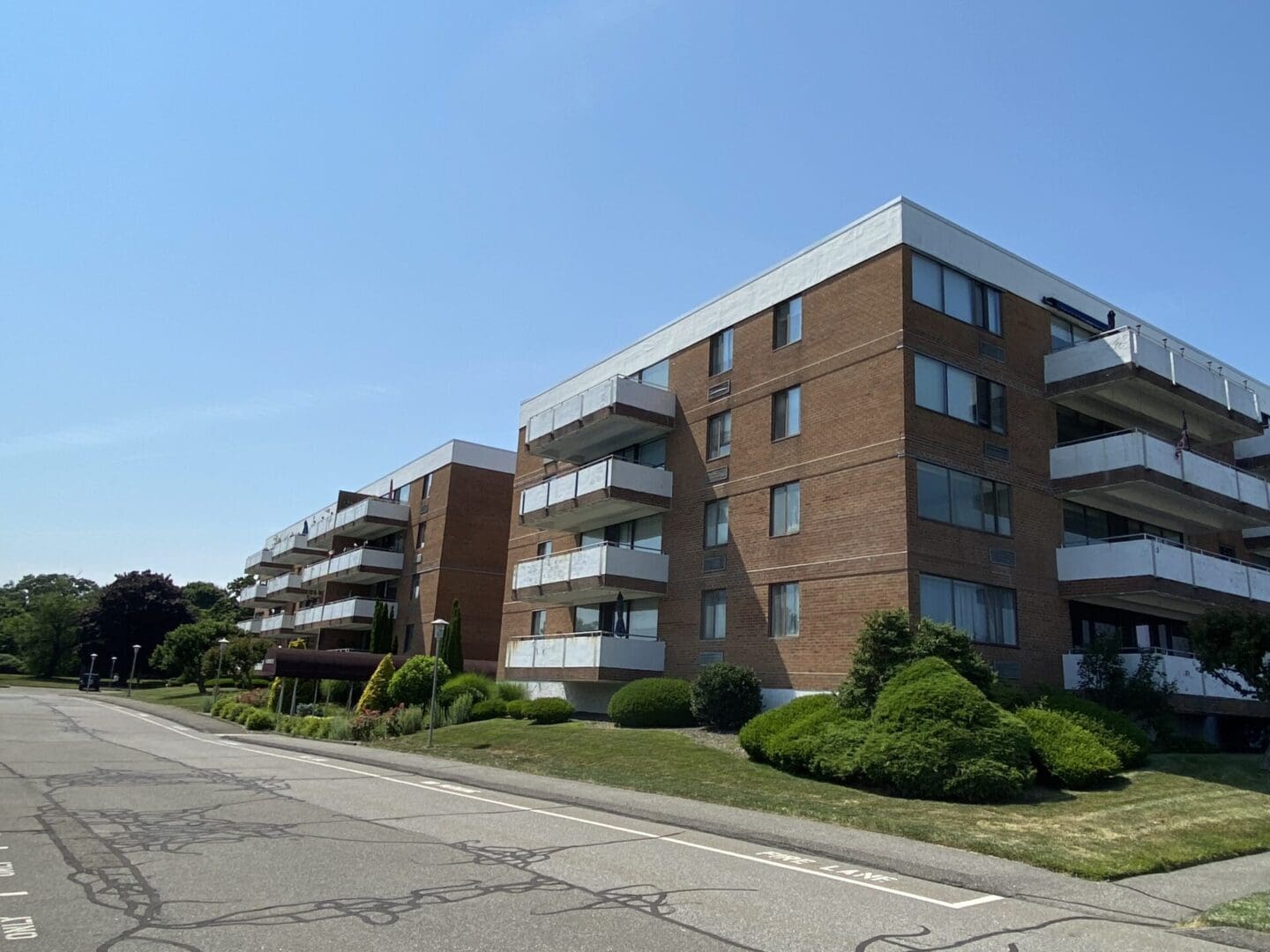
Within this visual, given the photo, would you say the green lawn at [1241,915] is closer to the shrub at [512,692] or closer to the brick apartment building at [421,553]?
the shrub at [512,692]

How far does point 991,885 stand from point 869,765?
6.60 m

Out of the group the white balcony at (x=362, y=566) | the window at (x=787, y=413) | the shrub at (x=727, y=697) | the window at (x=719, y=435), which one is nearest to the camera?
the shrub at (x=727, y=697)

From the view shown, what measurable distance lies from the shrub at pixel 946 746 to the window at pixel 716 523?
1028cm

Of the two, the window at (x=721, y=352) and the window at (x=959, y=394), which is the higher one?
the window at (x=721, y=352)

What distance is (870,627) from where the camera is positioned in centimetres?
Answer: 1873

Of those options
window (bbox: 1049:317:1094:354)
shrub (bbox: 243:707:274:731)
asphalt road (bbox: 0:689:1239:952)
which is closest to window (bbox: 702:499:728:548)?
window (bbox: 1049:317:1094:354)

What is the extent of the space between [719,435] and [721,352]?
2714 millimetres

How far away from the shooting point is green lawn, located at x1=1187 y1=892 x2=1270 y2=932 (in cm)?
779

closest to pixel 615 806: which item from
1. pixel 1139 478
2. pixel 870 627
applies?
pixel 870 627

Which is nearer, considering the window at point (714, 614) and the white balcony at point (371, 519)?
the window at point (714, 614)

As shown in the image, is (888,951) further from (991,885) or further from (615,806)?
(615,806)

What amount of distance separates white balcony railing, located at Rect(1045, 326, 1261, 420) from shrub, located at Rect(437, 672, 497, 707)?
21.0m

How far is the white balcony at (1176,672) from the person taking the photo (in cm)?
2188

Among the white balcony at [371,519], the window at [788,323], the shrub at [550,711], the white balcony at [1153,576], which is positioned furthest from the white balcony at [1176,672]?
the white balcony at [371,519]
